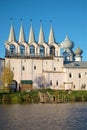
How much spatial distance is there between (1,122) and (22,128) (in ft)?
12.2

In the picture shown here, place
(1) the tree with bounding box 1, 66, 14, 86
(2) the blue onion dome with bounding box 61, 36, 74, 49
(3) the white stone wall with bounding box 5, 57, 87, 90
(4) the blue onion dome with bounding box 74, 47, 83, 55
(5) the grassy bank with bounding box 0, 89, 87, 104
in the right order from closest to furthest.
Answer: (5) the grassy bank with bounding box 0, 89, 87, 104
(1) the tree with bounding box 1, 66, 14, 86
(3) the white stone wall with bounding box 5, 57, 87, 90
(2) the blue onion dome with bounding box 61, 36, 74, 49
(4) the blue onion dome with bounding box 74, 47, 83, 55

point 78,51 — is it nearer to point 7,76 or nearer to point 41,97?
point 7,76

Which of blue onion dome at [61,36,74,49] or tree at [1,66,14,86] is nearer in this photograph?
tree at [1,66,14,86]

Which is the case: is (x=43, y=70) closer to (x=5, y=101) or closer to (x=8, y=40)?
(x=8, y=40)

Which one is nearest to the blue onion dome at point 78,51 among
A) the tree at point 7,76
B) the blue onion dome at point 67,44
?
the blue onion dome at point 67,44

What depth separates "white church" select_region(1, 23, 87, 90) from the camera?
71.5m

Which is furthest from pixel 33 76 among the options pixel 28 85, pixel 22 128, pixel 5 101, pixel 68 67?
pixel 22 128

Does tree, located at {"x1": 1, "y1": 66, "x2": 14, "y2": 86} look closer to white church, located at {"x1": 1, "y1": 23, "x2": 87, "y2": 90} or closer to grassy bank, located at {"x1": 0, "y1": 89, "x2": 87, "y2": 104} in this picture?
white church, located at {"x1": 1, "y1": 23, "x2": 87, "y2": 90}

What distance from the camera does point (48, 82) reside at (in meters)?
72.3

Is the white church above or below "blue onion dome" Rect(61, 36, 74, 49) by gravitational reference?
below

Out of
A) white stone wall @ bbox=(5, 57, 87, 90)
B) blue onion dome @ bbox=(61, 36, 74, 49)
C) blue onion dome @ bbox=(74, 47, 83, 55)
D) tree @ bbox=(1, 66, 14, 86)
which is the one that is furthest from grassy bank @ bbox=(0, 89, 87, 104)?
blue onion dome @ bbox=(74, 47, 83, 55)

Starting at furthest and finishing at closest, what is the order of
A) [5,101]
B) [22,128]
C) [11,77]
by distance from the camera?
[11,77]
[5,101]
[22,128]

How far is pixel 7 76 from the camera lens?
66.8 metres

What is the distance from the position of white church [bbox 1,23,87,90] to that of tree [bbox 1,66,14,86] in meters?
3.29
